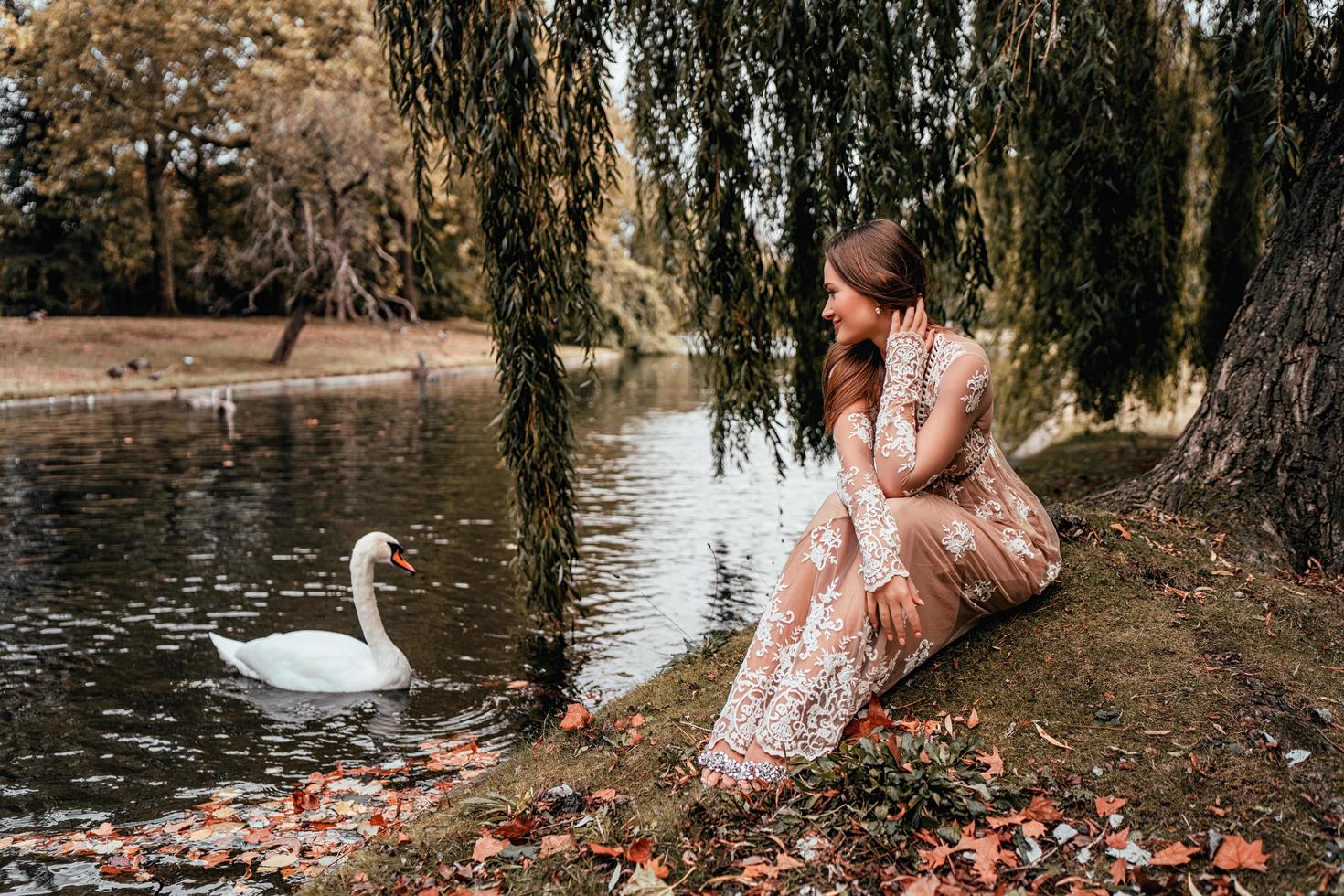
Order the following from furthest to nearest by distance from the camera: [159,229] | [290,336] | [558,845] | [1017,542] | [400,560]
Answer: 1. [159,229]
2. [290,336]
3. [400,560]
4. [1017,542]
5. [558,845]

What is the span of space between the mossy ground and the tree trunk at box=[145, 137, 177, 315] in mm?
36916

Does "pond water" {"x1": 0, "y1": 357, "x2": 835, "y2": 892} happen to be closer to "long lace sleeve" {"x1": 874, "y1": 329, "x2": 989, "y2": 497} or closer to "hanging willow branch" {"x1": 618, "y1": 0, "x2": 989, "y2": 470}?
"hanging willow branch" {"x1": 618, "y1": 0, "x2": 989, "y2": 470}

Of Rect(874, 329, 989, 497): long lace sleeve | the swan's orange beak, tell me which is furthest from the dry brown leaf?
the swan's orange beak

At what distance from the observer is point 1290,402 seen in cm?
475

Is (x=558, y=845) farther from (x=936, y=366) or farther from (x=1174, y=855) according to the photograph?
(x=936, y=366)

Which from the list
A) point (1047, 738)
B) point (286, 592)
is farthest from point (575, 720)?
point (286, 592)

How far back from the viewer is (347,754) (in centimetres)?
576

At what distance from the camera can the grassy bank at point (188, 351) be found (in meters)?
25.8

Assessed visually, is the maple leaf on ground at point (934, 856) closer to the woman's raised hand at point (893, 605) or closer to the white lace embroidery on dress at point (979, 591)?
the woman's raised hand at point (893, 605)

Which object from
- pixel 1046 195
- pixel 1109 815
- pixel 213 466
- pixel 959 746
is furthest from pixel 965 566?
pixel 213 466

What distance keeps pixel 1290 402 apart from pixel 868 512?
2587 millimetres

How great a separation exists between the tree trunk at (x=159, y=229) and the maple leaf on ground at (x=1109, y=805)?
1502 inches

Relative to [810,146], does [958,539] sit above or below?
below

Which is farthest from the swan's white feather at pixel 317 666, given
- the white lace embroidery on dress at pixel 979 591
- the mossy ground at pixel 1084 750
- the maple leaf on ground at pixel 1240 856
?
the maple leaf on ground at pixel 1240 856
